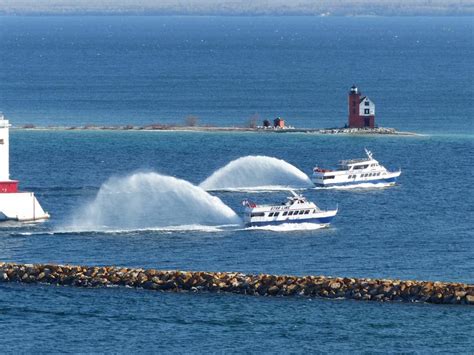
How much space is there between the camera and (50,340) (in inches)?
2322

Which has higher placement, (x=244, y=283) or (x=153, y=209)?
(x=153, y=209)

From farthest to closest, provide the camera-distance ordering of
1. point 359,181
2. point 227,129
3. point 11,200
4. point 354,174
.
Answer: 1. point 227,129
2. point 359,181
3. point 354,174
4. point 11,200

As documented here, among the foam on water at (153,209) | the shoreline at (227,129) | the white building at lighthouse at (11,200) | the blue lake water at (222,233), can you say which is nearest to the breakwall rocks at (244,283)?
the blue lake water at (222,233)

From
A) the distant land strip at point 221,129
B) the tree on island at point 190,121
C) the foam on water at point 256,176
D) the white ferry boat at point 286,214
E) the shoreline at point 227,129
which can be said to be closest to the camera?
the white ferry boat at point 286,214

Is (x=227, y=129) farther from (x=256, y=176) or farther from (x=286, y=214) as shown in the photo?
(x=286, y=214)

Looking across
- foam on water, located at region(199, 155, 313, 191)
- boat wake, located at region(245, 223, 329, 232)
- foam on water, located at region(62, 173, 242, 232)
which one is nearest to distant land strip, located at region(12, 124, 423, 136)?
foam on water, located at region(199, 155, 313, 191)

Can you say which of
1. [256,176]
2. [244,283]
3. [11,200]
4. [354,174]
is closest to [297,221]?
[11,200]

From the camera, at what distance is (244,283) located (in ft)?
214

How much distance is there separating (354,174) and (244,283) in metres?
36.8

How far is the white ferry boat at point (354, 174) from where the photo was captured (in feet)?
328

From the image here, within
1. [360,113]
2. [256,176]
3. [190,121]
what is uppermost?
[360,113]

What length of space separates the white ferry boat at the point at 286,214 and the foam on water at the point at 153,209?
123 centimetres

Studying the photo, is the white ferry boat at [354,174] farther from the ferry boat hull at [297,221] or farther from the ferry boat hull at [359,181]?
the ferry boat hull at [297,221]

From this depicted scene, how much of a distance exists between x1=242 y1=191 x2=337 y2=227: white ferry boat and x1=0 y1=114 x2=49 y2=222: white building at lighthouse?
9.91 m
